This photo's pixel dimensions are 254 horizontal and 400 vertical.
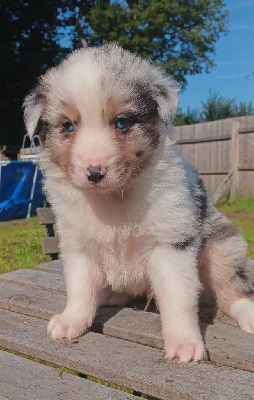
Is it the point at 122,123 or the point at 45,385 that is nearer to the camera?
the point at 45,385

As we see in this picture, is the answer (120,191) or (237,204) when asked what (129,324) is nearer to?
(120,191)

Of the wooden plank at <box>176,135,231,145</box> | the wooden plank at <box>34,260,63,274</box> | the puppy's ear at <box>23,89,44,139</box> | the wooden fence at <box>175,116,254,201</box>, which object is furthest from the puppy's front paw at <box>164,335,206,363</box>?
the wooden plank at <box>176,135,231,145</box>

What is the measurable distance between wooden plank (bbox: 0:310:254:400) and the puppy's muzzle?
0.76 m

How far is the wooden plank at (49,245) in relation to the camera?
15.1 ft

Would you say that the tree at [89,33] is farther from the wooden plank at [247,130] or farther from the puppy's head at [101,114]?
the puppy's head at [101,114]

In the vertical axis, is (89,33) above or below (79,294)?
above

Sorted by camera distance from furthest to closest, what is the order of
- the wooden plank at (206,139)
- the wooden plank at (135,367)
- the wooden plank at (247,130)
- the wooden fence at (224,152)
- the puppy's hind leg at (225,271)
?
the wooden plank at (206,139)
the wooden fence at (224,152)
the wooden plank at (247,130)
the puppy's hind leg at (225,271)
the wooden plank at (135,367)

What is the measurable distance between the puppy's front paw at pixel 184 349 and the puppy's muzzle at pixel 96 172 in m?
0.77

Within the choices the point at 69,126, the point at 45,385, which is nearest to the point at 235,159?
the point at 69,126

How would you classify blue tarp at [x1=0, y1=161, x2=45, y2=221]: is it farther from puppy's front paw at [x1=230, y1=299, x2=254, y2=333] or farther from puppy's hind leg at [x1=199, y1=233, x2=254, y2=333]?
puppy's front paw at [x1=230, y1=299, x2=254, y2=333]

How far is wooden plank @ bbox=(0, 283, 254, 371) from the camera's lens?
2111mm

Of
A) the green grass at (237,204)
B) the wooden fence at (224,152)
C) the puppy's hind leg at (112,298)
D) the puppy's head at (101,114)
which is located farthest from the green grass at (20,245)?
the wooden fence at (224,152)

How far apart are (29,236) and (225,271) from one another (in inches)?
242

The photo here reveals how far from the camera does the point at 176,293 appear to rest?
2.30 metres
